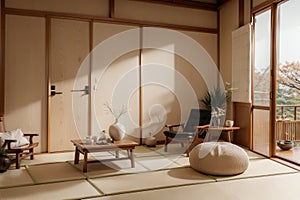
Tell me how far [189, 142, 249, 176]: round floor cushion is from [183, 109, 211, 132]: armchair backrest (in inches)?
69.0

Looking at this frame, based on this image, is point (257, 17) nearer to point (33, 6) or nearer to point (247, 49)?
point (247, 49)

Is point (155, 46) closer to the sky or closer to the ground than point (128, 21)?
closer to the ground

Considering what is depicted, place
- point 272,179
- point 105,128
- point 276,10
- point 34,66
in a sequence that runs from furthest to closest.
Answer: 1. point 105,128
2. point 34,66
3. point 276,10
4. point 272,179

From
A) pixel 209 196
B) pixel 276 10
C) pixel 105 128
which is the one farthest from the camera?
pixel 105 128

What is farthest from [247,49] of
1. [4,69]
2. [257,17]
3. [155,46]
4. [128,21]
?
[4,69]

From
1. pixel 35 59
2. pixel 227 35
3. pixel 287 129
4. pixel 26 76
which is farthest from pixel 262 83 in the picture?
pixel 26 76

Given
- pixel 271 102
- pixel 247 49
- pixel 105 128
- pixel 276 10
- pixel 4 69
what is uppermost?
pixel 276 10

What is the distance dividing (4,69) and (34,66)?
46cm

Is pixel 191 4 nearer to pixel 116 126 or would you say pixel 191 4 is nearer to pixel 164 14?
pixel 164 14

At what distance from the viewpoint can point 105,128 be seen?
587cm

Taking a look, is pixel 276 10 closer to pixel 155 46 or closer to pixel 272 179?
pixel 155 46

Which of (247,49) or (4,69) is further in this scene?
(247,49)

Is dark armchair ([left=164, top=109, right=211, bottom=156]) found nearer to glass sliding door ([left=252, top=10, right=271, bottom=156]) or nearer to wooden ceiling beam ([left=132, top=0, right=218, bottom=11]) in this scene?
glass sliding door ([left=252, top=10, right=271, bottom=156])

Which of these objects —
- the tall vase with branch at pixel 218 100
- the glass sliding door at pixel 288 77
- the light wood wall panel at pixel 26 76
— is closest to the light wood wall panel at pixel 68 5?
the light wood wall panel at pixel 26 76
